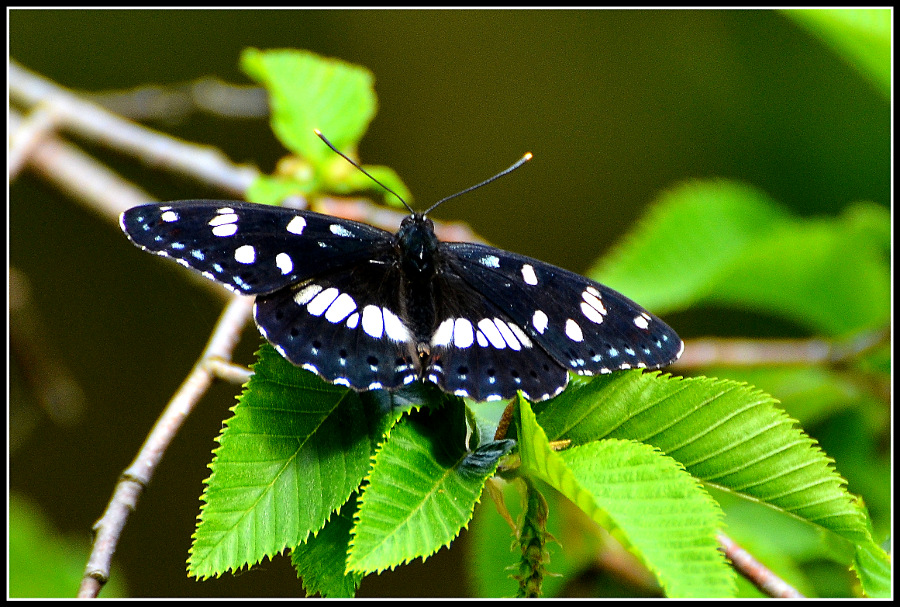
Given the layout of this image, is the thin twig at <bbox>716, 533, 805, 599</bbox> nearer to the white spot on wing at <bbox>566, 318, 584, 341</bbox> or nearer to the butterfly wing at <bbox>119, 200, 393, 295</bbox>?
the white spot on wing at <bbox>566, 318, 584, 341</bbox>

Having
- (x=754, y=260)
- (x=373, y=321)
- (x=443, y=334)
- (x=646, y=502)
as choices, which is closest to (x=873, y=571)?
(x=646, y=502)

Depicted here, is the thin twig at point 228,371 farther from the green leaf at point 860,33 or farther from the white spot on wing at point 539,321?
the green leaf at point 860,33

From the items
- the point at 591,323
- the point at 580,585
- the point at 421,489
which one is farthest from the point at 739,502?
the point at 421,489

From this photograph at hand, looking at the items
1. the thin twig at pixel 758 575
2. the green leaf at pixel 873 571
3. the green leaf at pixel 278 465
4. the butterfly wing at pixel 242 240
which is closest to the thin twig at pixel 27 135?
the butterfly wing at pixel 242 240

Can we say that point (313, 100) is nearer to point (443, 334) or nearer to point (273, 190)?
point (273, 190)

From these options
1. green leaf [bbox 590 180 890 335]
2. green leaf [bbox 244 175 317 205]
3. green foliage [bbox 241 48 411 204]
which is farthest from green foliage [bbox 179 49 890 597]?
green leaf [bbox 590 180 890 335]

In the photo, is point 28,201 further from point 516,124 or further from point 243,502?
point 243,502

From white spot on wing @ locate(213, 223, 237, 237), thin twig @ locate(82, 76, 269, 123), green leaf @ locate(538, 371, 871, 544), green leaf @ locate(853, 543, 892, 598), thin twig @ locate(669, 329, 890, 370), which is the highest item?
thin twig @ locate(82, 76, 269, 123)

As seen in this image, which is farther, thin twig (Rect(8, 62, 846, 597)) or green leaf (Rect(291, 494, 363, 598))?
thin twig (Rect(8, 62, 846, 597))
